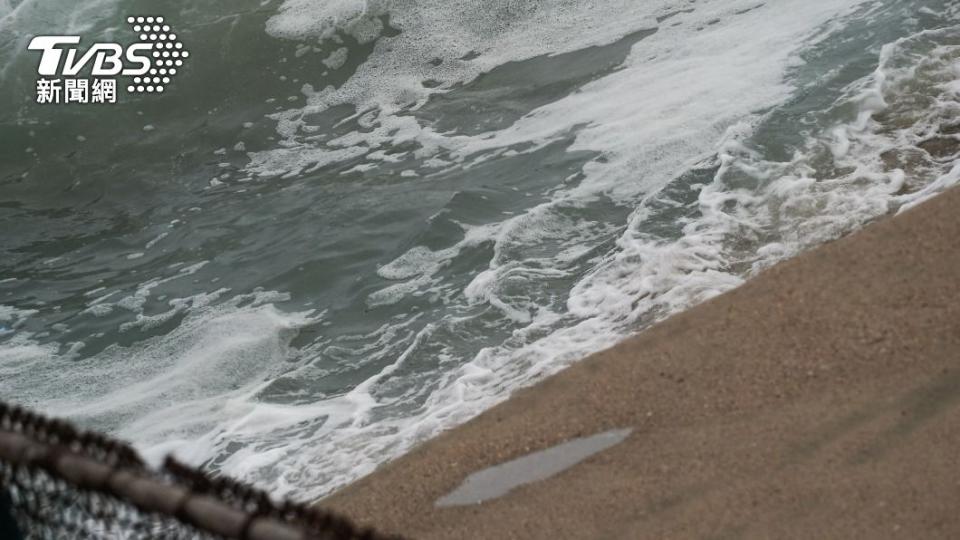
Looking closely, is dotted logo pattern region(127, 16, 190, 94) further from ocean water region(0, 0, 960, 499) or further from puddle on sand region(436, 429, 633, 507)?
puddle on sand region(436, 429, 633, 507)

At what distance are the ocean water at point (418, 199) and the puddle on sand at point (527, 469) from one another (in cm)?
97

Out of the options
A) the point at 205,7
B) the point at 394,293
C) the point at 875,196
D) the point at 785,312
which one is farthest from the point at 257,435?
the point at 205,7

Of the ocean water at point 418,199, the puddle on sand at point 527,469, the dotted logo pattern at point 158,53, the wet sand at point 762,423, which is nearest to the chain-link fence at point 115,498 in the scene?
the wet sand at point 762,423

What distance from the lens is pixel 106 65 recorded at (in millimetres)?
13555

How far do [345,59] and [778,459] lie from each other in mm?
9572

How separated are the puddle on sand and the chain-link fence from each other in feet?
6.14

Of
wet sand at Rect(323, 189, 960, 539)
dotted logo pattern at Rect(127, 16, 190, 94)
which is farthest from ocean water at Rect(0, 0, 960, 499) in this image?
wet sand at Rect(323, 189, 960, 539)

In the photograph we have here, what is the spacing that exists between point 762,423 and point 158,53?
1181cm

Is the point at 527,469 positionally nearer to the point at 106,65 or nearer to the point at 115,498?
the point at 115,498

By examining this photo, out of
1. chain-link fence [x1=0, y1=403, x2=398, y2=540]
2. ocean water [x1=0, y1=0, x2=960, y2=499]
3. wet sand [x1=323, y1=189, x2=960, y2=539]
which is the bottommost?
ocean water [x1=0, y1=0, x2=960, y2=499]

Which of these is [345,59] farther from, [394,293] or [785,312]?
[785,312]

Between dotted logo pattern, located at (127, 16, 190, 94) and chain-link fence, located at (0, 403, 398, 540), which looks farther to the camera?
dotted logo pattern, located at (127, 16, 190, 94)

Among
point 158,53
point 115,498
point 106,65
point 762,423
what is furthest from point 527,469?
point 158,53

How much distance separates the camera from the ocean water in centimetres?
567
